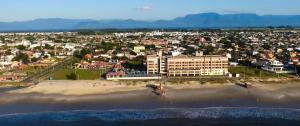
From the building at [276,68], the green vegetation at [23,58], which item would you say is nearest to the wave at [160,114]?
the building at [276,68]

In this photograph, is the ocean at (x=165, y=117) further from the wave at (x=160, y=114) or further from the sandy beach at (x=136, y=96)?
the sandy beach at (x=136, y=96)

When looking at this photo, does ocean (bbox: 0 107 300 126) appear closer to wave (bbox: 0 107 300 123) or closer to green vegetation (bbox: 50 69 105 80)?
wave (bbox: 0 107 300 123)

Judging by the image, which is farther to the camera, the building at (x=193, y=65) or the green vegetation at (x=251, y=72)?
the building at (x=193, y=65)

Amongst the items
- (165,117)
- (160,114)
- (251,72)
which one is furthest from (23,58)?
(165,117)

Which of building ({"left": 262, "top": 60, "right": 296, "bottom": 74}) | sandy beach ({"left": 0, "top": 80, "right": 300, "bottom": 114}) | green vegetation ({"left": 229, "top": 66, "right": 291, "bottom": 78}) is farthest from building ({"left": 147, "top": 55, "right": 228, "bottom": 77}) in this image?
building ({"left": 262, "top": 60, "right": 296, "bottom": 74})

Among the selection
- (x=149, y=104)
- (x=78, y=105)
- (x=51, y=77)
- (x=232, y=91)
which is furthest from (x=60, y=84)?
(x=232, y=91)

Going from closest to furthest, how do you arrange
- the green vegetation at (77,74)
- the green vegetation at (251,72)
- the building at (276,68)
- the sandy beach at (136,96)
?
the sandy beach at (136,96) < the green vegetation at (77,74) < the green vegetation at (251,72) < the building at (276,68)
